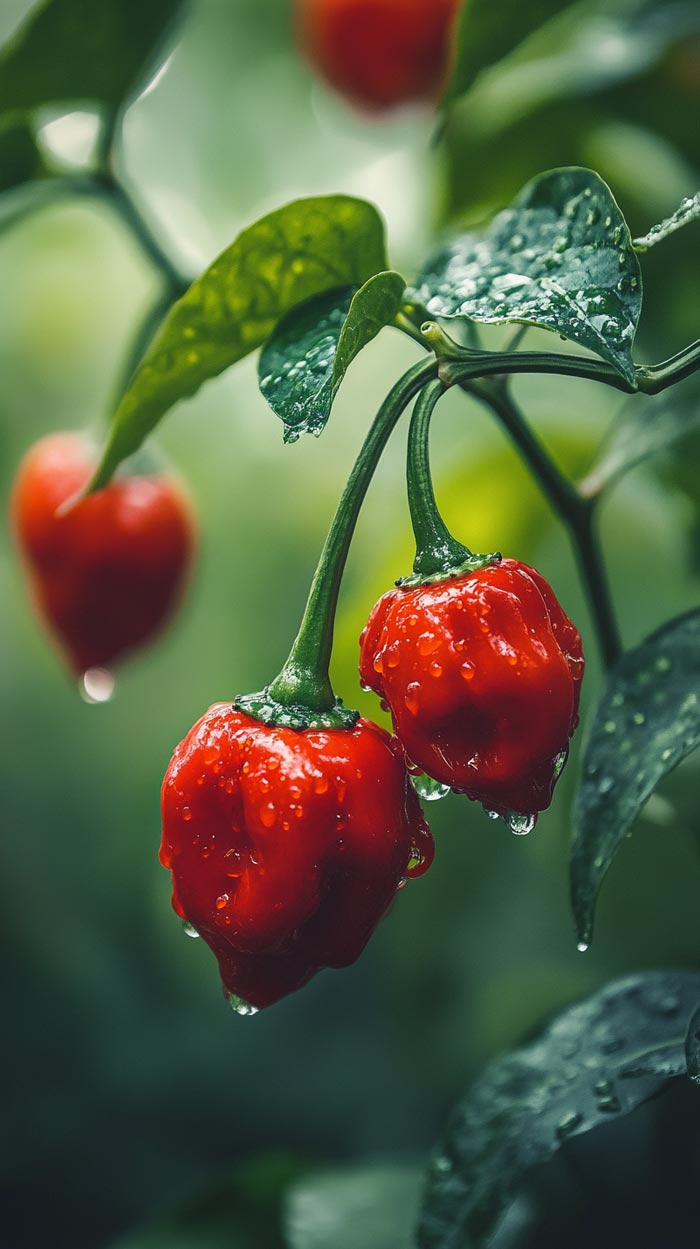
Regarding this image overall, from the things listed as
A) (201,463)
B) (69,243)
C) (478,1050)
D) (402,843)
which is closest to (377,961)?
(478,1050)

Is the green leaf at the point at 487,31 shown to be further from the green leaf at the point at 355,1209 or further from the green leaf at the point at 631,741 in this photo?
the green leaf at the point at 355,1209

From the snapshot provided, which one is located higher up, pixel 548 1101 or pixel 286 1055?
pixel 548 1101

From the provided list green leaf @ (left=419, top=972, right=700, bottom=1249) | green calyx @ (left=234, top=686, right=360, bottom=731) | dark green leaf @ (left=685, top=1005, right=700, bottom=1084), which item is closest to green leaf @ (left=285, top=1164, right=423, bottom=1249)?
green leaf @ (left=419, top=972, right=700, bottom=1249)

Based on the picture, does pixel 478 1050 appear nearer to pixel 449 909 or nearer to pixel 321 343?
pixel 449 909

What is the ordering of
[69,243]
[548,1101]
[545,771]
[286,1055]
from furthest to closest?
[69,243] → [286,1055] → [548,1101] → [545,771]

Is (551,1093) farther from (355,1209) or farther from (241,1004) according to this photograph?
(355,1209)

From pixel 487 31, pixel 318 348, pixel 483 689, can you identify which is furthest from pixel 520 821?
pixel 487 31

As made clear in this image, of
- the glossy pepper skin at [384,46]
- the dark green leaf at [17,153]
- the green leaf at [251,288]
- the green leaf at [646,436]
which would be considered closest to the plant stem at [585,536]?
the green leaf at [646,436]
